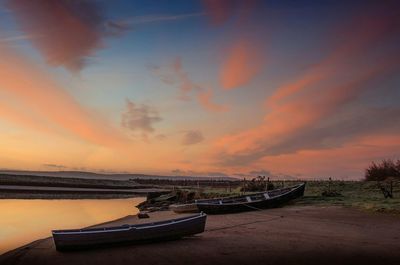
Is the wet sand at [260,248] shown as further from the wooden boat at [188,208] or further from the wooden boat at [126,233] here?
the wooden boat at [188,208]

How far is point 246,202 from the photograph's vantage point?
3456cm

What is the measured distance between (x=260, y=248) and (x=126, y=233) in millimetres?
5524

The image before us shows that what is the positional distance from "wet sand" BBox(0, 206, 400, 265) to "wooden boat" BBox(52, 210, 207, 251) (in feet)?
0.98

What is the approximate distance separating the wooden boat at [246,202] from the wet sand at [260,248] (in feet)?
28.0

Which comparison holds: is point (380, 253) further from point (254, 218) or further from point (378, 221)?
point (254, 218)

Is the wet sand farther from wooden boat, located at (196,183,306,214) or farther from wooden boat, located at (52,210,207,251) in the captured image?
wooden boat, located at (196,183,306,214)

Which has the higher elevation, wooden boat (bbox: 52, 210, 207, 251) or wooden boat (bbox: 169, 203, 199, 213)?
wooden boat (bbox: 169, 203, 199, 213)

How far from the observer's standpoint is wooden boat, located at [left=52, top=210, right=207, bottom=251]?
17.2 metres

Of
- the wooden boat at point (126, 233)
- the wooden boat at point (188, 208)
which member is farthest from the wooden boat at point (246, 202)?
the wooden boat at point (126, 233)

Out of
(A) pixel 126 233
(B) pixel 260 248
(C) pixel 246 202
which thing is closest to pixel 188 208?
(C) pixel 246 202

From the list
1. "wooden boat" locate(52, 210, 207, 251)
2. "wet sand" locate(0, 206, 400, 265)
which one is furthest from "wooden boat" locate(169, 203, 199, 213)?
"wooden boat" locate(52, 210, 207, 251)

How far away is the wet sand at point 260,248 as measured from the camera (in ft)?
50.3

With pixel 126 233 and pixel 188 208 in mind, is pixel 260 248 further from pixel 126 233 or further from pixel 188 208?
pixel 188 208

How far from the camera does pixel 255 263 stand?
14.7 meters
